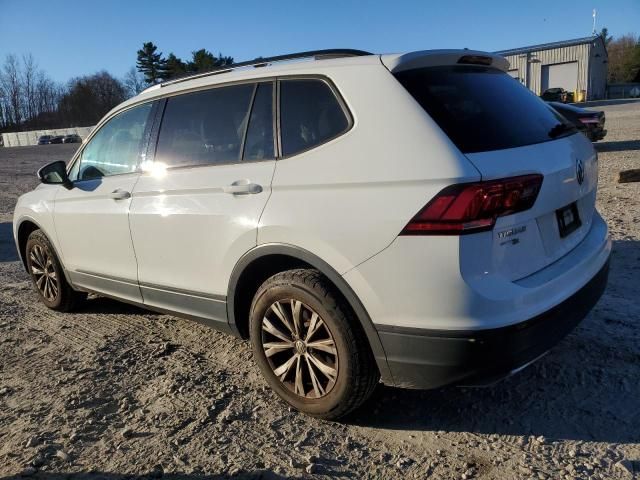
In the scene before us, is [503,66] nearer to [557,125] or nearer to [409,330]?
[557,125]

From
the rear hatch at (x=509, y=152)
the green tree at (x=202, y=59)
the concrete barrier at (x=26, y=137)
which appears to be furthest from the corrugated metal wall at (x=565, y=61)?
the rear hatch at (x=509, y=152)

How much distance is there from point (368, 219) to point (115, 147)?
2.59 meters

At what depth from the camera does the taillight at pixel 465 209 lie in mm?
2365

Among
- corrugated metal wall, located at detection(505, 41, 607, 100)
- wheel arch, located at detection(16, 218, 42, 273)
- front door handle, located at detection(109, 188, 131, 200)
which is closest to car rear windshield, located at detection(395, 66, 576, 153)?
front door handle, located at detection(109, 188, 131, 200)

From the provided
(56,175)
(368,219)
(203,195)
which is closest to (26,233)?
(56,175)

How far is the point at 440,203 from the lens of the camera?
2.39 meters

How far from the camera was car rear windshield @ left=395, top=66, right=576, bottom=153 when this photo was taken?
102 inches

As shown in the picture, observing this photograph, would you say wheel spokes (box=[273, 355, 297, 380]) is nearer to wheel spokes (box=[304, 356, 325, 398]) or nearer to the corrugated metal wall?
wheel spokes (box=[304, 356, 325, 398])

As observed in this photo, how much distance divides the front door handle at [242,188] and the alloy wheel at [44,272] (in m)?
2.60

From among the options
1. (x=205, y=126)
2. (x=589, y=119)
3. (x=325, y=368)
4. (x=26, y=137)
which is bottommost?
(x=325, y=368)

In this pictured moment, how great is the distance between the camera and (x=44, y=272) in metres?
5.11

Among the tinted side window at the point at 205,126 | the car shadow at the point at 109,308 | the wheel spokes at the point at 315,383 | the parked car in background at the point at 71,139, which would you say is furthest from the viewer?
the parked car in background at the point at 71,139

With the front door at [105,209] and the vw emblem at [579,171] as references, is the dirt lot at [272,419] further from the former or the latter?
the vw emblem at [579,171]

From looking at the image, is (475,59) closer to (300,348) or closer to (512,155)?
(512,155)
